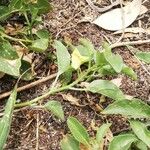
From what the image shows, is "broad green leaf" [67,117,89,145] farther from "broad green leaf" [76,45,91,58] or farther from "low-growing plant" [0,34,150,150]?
"broad green leaf" [76,45,91,58]

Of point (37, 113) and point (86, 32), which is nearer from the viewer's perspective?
point (37, 113)

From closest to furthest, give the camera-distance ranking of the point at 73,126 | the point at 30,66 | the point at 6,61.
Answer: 1. the point at 73,126
2. the point at 6,61
3. the point at 30,66

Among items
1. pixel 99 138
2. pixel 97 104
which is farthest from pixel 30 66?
pixel 99 138

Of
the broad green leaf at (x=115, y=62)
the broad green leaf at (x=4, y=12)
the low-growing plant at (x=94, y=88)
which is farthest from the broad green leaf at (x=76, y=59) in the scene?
the broad green leaf at (x=4, y=12)

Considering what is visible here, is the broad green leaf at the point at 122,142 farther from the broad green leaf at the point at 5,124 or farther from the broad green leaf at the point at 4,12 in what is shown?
the broad green leaf at the point at 4,12

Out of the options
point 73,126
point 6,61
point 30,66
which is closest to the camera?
point 73,126

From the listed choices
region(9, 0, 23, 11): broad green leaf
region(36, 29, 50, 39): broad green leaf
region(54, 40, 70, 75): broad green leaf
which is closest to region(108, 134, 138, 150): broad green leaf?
region(54, 40, 70, 75): broad green leaf

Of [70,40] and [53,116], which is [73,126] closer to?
[53,116]
